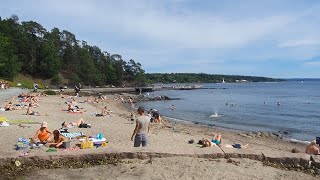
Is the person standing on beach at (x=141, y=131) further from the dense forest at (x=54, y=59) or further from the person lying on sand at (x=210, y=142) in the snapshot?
the dense forest at (x=54, y=59)

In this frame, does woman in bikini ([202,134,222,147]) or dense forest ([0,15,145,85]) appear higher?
dense forest ([0,15,145,85])

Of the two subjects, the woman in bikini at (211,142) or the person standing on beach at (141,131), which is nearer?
the person standing on beach at (141,131)

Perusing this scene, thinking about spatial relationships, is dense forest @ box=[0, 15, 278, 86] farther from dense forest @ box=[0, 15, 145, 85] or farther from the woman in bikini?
the woman in bikini

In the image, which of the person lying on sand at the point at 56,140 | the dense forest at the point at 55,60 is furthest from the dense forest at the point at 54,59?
the person lying on sand at the point at 56,140

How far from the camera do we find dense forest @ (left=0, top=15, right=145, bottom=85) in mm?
81037

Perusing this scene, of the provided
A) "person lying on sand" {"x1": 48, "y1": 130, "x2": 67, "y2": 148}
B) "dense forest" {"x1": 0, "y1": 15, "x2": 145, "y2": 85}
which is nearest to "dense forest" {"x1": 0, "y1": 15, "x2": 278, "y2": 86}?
"dense forest" {"x1": 0, "y1": 15, "x2": 145, "y2": 85}

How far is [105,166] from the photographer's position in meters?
8.73

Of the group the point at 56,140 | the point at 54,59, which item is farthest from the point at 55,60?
the point at 56,140

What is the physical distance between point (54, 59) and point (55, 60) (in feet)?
1.43

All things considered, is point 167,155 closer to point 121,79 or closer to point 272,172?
point 272,172

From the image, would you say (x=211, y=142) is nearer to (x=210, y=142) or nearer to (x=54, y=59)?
(x=210, y=142)

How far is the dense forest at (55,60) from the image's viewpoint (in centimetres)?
8145

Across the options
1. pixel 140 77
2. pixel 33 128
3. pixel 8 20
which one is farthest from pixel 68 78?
pixel 33 128

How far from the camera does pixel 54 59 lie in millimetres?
93500
